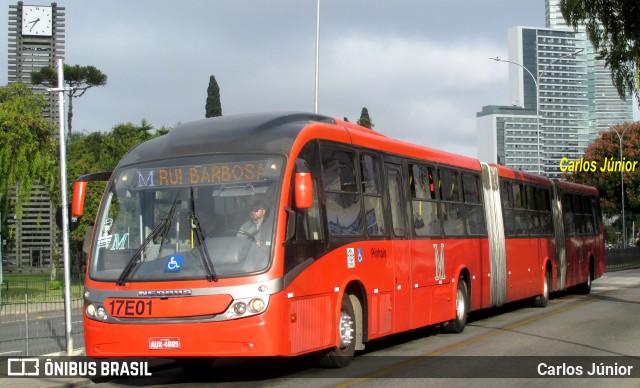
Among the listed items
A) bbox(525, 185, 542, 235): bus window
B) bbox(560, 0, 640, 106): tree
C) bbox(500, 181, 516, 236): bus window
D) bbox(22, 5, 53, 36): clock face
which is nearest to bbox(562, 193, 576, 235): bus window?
bbox(525, 185, 542, 235): bus window

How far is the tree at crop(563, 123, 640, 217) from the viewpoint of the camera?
76188 millimetres

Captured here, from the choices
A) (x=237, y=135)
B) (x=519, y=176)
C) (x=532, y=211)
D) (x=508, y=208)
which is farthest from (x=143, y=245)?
(x=532, y=211)

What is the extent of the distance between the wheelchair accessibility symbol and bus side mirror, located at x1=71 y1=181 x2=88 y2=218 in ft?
5.04

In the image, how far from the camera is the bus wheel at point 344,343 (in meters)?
12.2

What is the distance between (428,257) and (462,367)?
3.79m

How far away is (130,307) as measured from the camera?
35.1ft

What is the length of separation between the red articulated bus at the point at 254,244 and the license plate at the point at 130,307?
0.01 metres

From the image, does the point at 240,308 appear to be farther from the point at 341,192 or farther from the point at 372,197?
the point at 372,197

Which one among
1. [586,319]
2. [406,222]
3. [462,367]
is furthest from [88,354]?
[586,319]

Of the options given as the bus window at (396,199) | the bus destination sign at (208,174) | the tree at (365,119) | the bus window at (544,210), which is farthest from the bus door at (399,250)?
the tree at (365,119)

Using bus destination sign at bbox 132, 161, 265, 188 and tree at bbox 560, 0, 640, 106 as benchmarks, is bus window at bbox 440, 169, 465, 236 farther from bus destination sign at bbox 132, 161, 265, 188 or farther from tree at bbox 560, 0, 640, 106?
bus destination sign at bbox 132, 161, 265, 188

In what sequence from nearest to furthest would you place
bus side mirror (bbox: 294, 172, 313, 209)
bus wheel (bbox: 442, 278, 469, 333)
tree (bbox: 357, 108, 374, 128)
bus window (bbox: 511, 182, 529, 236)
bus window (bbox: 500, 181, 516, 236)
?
bus side mirror (bbox: 294, 172, 313, 209), bus wheel (bbox: 442, 278, 469, 333), bus window (bbox: 500, 181, 516, 236), bus window (bbox: 511, 182, 529, 236), tree (bbox: 357, 108, 374, 128)

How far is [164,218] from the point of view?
36.1ft

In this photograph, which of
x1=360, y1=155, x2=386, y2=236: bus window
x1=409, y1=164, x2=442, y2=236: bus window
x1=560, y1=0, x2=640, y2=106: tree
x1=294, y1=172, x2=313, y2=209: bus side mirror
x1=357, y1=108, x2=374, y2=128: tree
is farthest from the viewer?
x1=357, y1=108, x2=374, y2=128: tree
